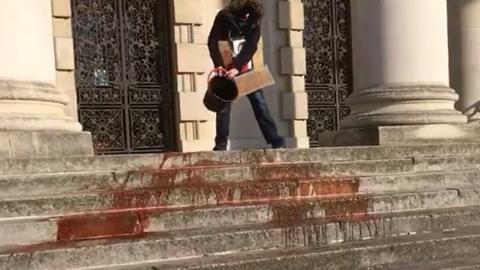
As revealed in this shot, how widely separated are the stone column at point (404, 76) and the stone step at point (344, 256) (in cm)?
269

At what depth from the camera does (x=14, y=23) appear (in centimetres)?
575

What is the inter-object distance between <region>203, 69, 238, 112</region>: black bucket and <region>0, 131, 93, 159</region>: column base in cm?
148

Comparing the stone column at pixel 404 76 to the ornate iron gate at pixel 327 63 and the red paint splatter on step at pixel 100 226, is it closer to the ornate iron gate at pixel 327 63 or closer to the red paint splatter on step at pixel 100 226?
the ornate iron gate at pixel 327 63

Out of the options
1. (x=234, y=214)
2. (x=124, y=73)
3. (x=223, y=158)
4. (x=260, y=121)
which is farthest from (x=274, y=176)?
(x=124, y=73)

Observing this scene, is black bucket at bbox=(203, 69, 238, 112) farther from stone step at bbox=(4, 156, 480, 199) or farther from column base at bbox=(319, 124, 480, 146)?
column base at bbox=(319, 124, 480, 146)

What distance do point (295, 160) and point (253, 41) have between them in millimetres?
1533

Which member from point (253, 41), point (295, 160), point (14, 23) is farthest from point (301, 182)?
point (14, 23)

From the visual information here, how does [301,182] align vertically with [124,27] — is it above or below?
below

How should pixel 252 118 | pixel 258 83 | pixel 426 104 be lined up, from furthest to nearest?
1. pixel 252 118
2. pixel 426 104
3. pixel 258 83

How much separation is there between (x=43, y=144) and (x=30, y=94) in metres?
0.53

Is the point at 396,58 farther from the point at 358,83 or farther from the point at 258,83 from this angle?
the point at 258,83

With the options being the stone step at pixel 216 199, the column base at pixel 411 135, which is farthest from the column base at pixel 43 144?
the column base at pixel 411 135

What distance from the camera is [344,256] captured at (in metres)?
4.27

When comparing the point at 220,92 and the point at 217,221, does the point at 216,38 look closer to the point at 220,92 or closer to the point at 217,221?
the point at 220,92
